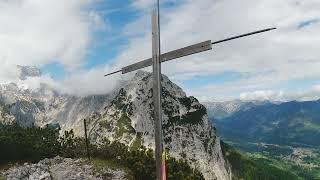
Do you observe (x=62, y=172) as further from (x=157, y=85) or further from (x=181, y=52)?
(x=181, y=52)

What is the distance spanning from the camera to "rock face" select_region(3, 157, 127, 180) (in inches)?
1633

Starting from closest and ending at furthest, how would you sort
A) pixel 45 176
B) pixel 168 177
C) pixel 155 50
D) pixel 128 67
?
pixel 155 50
pixel 128 67
pixel 45 176
pixel 168 177

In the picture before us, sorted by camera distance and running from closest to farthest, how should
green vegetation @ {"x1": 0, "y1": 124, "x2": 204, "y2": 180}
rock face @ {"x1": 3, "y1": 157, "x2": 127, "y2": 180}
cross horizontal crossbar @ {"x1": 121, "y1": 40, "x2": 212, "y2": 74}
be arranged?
1. cross horizontal crossbar @ {"x1": 121, "y1": 40, "x2": 212, "y2": 74}
2. rock face @ {"x1": 3, "y1": 157, "x2": 127, "y2": 180}
3. green vegetation @ {"x1": 0, "y1": 124, "x2": 204, "y2": 180}

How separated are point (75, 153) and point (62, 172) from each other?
8619 mm

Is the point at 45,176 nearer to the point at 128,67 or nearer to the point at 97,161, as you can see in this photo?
the point at 97,161

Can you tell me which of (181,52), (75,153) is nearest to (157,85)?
(181,52)

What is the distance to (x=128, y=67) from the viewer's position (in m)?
18.2

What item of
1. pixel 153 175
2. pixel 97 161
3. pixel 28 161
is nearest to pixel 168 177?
pixel 153 175

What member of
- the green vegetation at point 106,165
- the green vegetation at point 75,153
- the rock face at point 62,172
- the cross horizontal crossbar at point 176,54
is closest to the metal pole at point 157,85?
the cross horizontal crossbar at point 176,54

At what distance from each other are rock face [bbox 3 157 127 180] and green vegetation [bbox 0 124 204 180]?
1.54 metres

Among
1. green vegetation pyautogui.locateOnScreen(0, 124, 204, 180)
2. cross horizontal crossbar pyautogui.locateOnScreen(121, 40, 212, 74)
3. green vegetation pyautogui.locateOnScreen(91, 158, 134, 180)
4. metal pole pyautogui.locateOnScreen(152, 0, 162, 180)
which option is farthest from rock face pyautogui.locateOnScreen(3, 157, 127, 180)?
metal pole pyautogui.locateOnScreen(152, 0, 162, 180)

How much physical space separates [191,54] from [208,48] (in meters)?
1.00

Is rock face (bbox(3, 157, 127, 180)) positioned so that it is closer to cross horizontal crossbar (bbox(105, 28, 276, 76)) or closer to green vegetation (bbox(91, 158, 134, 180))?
green vegetation (bbox(91, 158, 134, 180))

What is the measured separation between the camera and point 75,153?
51656 millimetres
